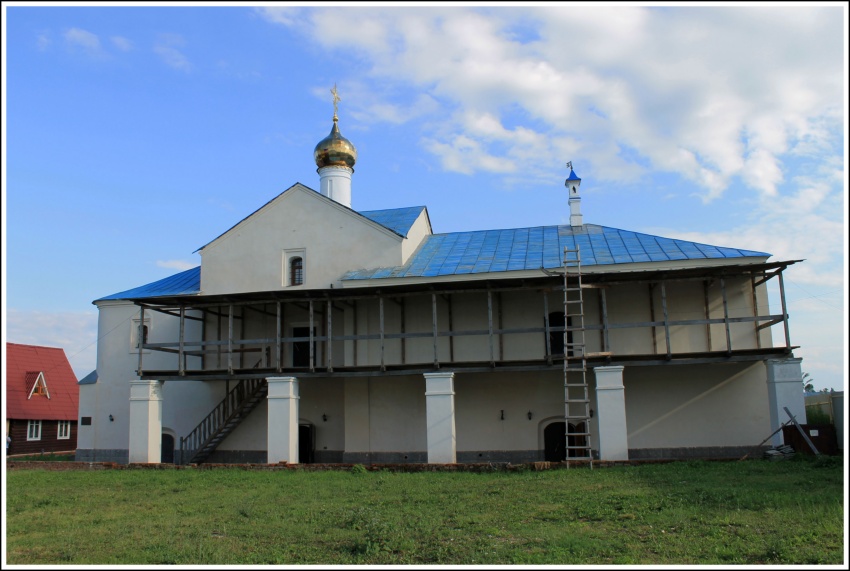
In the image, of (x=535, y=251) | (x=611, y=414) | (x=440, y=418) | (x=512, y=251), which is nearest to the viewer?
(x=611, y=414)

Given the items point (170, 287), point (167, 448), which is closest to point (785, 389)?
point (167, 448)

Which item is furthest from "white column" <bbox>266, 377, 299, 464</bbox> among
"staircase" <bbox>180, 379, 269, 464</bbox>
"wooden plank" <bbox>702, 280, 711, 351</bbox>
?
"wooden plank" <bbox>702, 280, 711, 351</bbox>

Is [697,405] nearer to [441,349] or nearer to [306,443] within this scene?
[441,349]

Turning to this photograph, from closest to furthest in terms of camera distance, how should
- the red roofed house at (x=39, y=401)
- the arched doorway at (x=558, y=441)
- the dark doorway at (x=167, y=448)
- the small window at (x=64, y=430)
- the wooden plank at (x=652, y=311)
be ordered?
the wooden plank at (x=652, y=311) → the arched doorway at (x=558, y=441) → the dark doorway at (x=167, y=448) → the red roofed house at (x=39, y=401) → the small window at (x=64, y=430)

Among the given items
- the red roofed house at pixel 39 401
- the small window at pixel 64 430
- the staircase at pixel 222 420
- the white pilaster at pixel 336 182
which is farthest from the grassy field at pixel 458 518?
the small window at pixel 64 430

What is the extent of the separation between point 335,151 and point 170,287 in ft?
26.0

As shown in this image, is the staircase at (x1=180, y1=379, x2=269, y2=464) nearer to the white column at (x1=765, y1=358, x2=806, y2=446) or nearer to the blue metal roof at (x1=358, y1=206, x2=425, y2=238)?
the blue metal roof at (x1=358, y1=206, x2=425, y2=238)

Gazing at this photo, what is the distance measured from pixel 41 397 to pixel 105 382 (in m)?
13.1

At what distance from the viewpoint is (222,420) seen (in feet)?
79.8

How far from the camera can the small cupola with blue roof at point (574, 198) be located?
25.2 meters

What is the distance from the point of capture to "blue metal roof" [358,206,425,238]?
23922 millimetres

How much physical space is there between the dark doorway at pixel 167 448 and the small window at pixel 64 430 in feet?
46.7

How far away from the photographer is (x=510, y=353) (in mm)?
21625

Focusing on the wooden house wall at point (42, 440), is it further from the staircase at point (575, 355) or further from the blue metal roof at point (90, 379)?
the staircase at point (575, 355)
